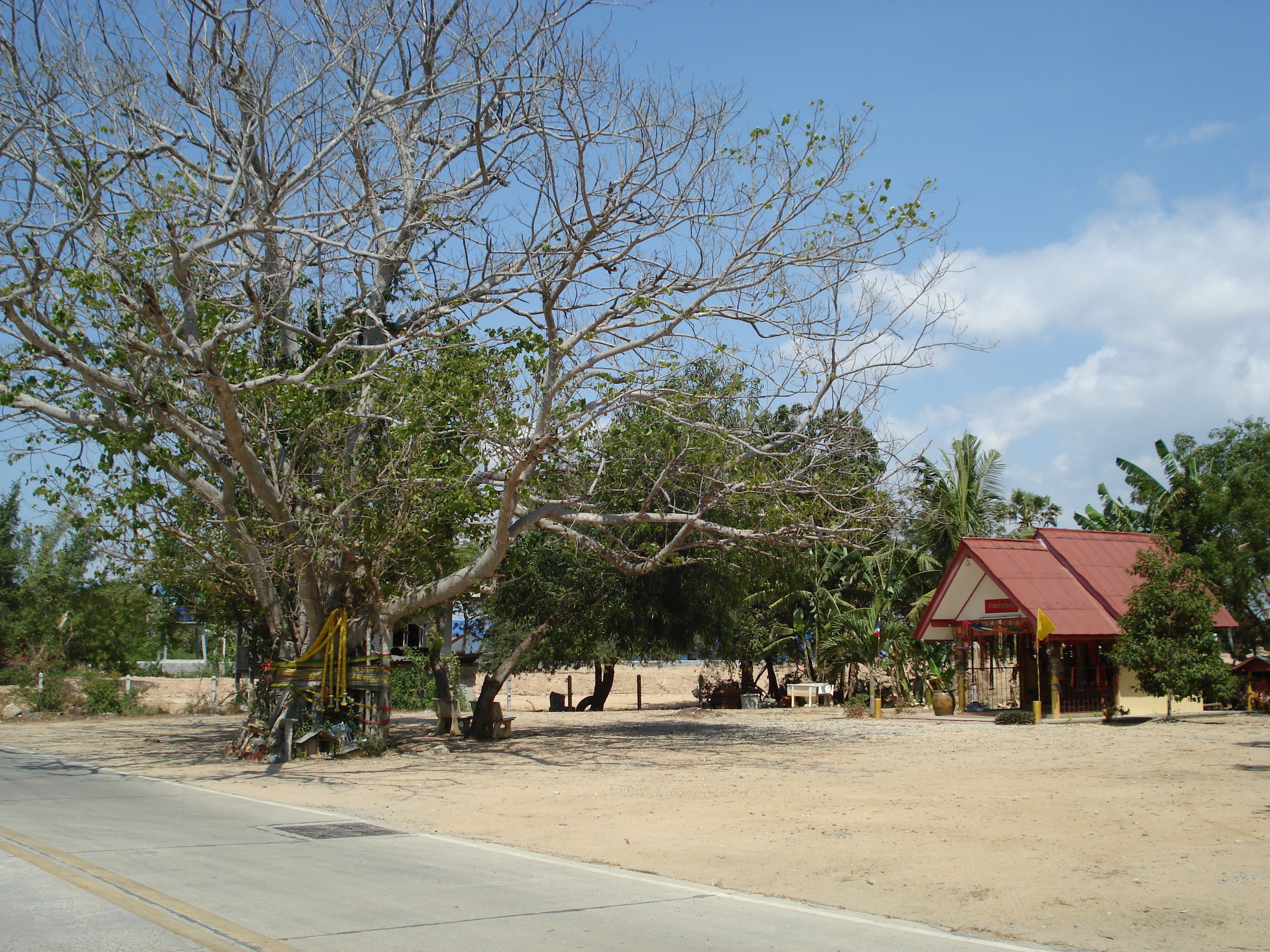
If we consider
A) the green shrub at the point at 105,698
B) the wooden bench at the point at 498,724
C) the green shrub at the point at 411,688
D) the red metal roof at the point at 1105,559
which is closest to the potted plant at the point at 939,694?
the red metal roof at the point at 1105,559

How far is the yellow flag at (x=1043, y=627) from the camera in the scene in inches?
911

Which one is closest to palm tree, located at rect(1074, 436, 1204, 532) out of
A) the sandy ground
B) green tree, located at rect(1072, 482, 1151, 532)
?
green tree, located at rect(1072, 482, 1151, 532)

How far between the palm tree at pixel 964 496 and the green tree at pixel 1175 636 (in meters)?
10.2

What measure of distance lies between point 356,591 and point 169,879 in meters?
11.6

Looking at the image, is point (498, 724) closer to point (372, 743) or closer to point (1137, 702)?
point (372, 743)

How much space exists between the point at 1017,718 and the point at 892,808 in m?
14.1

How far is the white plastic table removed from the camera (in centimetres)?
3275

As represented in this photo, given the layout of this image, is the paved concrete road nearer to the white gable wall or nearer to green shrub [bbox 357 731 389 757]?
green shrub [bbox 357 731 389 757]

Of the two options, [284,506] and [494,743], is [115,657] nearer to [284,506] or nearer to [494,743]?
[494,743]

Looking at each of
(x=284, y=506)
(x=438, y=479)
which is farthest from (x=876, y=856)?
(x=284, y=506)

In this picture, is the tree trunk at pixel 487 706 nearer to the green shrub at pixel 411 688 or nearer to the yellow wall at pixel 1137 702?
the green shrub at pixel 411 688

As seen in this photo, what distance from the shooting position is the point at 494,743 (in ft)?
68.8

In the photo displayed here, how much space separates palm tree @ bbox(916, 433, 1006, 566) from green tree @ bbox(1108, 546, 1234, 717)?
10.2 m

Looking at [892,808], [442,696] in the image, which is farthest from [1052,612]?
[892,808]
